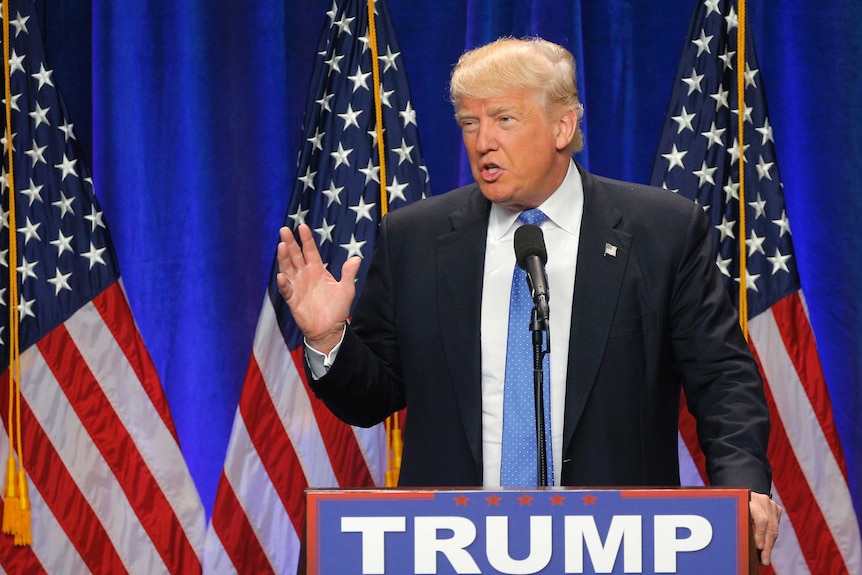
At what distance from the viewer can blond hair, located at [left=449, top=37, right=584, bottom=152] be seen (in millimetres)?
2264

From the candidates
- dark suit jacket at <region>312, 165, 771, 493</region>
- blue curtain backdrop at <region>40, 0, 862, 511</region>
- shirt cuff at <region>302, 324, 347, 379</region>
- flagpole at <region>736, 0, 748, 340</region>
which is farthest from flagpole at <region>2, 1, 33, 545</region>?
flagpole at <region>736, 0, 748, 340</region>

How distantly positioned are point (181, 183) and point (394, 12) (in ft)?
3.07

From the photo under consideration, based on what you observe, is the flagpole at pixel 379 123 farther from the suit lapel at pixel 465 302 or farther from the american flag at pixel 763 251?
the suit lapel at pixel 465 302

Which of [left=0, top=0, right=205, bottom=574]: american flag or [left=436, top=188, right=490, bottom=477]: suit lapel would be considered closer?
[left=436, top=188, right=490, bottom=477]: suit lapel

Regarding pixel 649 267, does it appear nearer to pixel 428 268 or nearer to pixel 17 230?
pixel 428 268

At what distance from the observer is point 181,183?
13.3 ft

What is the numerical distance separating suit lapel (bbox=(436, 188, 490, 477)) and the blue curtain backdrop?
1.61 meters

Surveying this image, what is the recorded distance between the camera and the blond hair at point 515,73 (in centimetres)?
226

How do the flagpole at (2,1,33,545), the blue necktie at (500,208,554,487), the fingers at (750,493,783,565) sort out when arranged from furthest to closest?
the flagpole at (2,1,33,545)
the blue necktie at (500,208,554,487)
the fingers at (750,493,783,565)

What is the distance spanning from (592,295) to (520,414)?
0.27 meters

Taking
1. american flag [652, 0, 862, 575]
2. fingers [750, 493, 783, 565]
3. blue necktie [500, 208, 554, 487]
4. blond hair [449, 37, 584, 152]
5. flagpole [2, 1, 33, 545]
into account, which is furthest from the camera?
american flag [652, 0, 862, 575]

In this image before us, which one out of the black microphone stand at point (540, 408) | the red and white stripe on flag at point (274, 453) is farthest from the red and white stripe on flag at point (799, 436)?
the black microphone stand at point (540, 408)

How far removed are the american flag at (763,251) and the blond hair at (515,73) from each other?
149 cm

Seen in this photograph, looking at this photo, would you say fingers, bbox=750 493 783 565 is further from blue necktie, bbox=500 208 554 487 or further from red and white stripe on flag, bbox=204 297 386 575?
red and white stripe on flag, bbox=204 297 386 575
